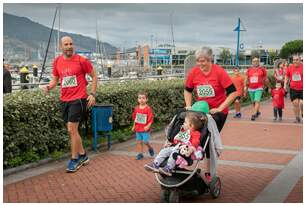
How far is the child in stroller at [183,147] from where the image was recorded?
5215 millimetres

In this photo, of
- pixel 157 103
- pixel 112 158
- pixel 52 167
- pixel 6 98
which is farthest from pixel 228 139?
pixel 6 98

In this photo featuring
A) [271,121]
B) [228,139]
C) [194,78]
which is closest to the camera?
[194,78]

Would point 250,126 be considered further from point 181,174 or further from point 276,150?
point 181,174

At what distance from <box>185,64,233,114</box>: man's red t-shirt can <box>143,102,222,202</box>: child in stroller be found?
1.22ft

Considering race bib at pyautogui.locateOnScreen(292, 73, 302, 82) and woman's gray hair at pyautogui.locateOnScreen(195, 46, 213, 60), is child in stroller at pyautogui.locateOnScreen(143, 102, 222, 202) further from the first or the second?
race bib at pyautogui.locateOnScreen(292, 73, 302, 82)

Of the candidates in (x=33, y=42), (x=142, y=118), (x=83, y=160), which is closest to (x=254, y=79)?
(x=142, y=118)

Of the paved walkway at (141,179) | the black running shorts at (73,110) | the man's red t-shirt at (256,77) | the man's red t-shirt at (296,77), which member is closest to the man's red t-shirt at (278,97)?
the man's red t-shirt at (256,77)

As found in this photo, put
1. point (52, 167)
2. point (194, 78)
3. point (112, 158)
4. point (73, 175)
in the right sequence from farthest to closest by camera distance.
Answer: point (112, 158) → point (52, 167) → point (73, 175) → point (194, 78)

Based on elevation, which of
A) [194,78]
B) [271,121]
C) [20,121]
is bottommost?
[271,121]

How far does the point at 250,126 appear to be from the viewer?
1237 cm

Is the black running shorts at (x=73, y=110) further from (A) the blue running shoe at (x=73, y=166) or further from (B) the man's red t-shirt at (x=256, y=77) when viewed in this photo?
(B) the man's red t-shirt at (x=256, y=77)

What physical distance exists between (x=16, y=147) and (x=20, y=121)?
16.2 inches

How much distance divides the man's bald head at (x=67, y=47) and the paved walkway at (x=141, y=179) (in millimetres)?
1794

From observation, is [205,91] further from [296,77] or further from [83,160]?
[296,77]
